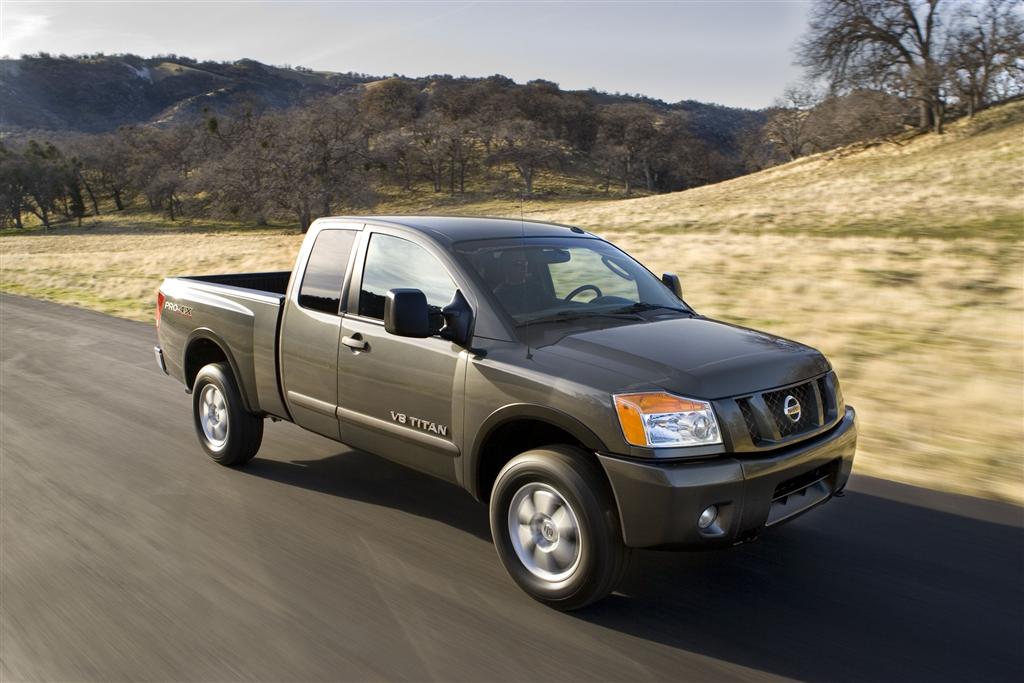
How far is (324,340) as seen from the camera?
16.4 ft

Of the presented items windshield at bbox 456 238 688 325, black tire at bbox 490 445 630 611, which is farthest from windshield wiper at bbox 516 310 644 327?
black tire at bbox 490 445 630 611

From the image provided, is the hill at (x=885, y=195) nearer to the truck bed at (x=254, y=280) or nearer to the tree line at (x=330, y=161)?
the truck bed at (x=254, y=280)

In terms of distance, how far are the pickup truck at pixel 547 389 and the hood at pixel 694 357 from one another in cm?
1

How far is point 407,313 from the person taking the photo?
406 cm

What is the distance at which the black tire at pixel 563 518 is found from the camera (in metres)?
3.56

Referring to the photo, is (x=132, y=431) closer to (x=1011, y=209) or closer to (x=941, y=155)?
(x=1011, y=209)

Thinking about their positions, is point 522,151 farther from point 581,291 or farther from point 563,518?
point 563,518

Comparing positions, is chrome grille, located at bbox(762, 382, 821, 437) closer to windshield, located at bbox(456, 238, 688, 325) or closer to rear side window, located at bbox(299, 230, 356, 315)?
windshield, located at bbox(456, 238, 688, 325)

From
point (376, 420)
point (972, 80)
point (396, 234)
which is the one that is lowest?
point (376, 420)

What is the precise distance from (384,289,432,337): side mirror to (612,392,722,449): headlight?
109 centimetres

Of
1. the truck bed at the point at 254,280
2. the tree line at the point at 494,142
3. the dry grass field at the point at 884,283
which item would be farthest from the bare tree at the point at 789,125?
the truck bed at the point at 254,280

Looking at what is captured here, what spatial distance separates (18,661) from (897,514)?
4.51 meters

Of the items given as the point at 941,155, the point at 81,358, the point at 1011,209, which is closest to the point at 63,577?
the point at 81,358

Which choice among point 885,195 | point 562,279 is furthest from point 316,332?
point 885,195
